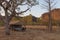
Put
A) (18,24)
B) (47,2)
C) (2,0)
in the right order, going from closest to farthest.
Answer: (2,0) → (47,2) → (18,24)

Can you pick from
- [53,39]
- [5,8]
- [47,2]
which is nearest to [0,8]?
[5,8]

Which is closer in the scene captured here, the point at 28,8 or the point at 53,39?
the point at 53,39

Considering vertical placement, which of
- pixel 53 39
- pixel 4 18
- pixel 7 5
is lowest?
pixel 53 39

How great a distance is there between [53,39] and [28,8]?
7.19 meters

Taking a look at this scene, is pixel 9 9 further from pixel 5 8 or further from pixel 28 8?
pixel 28 8

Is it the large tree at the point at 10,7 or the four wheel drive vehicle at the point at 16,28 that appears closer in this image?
the large tree at the point at 10,7

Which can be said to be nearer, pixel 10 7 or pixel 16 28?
pixel 10 7

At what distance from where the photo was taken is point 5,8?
25.0 meters

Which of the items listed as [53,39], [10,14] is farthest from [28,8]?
[53,39]

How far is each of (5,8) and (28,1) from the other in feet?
11.0

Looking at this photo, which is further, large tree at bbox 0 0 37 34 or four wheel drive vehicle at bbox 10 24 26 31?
four wheel drive vehicle at bbox 10 24 26 31

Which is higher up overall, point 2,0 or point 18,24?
point 2,0

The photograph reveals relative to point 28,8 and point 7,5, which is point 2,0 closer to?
point 7,5

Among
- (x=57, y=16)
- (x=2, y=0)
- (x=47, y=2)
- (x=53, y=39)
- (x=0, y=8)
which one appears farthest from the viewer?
(x=57, y=16)
